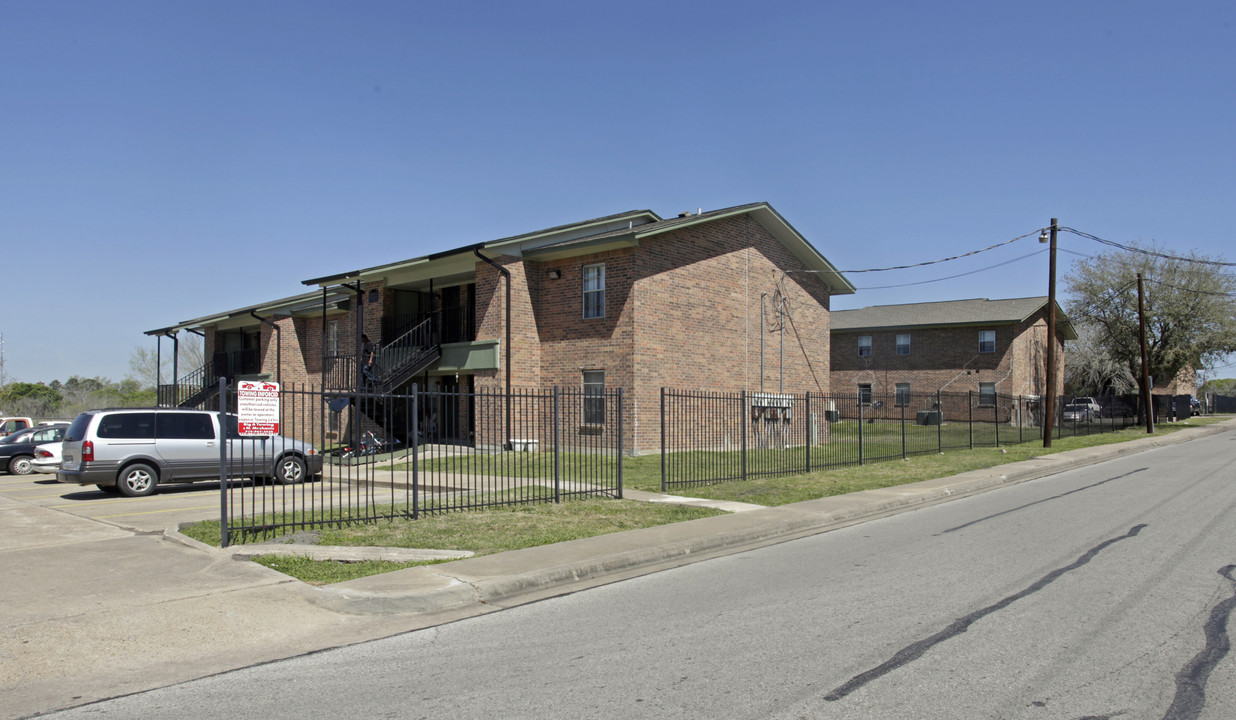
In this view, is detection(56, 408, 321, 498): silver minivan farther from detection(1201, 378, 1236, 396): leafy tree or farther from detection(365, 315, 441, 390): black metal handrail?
detection(1201, 378, 1236, 396): leafy tree

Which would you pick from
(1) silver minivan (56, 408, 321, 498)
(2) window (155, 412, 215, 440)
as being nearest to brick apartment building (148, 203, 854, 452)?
(2) window (155, 412, 215, 440)

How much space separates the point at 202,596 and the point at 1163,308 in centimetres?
4933

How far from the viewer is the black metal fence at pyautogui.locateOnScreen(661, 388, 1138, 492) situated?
696 inches

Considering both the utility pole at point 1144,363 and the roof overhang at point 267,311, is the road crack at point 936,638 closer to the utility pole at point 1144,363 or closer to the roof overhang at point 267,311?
the roof overhang at point 267,311

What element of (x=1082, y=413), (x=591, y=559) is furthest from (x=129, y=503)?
(x=1082, y=413)

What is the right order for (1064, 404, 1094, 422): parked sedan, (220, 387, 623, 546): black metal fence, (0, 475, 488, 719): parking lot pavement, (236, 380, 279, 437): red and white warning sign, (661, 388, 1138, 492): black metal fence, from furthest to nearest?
(1064, 404, 1094, 422): parked sedan → (661, 388, 1138, 492): black metal fence → (220, 387, 623, 546): black metal fence → (236, 380, 279, 437): red and white warning sign → (0, 475, 488, 719): parking lot pavement

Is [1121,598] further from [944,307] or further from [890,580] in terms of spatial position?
[944,307]

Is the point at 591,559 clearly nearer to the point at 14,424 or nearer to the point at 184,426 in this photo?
the point at 184,426

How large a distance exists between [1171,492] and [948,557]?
29.0ft

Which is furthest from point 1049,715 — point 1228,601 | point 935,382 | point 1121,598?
point 935,382

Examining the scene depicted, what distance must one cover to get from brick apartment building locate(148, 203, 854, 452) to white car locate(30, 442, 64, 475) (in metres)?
6.46

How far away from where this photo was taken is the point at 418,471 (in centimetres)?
1608

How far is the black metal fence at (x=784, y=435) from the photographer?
58.0ft

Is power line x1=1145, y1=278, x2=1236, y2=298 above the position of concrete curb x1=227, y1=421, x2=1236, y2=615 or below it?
above
